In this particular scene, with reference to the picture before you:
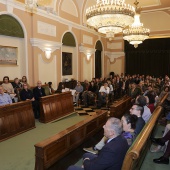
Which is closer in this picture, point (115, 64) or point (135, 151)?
point (135, 151)

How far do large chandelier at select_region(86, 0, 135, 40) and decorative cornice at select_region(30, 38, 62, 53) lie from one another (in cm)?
328

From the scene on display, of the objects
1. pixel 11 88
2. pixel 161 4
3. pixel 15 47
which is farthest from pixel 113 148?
pixel 161 4

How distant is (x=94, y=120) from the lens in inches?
167

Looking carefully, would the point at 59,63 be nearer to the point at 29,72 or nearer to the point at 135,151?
the point at 29,72

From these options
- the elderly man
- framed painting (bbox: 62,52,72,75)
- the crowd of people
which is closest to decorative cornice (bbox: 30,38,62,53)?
framed painting (bbox: 62,52,72,75)

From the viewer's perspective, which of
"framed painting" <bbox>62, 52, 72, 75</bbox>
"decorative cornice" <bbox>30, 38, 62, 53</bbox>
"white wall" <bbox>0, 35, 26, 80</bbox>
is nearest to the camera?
"white wall" <bbox>0, 35, 26, 80</bbox>

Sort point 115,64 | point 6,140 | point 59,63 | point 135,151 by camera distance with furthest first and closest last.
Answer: point 115,64 → point 59,63 → point 6,140 → point 135,151

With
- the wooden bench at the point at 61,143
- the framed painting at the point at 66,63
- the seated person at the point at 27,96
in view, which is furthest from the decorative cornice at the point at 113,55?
the wooden bench at the point at 61,143

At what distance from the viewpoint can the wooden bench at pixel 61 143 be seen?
266cm

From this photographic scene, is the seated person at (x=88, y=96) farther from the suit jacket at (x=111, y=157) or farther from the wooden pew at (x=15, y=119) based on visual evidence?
the suit jacket at (x=111, y=157)

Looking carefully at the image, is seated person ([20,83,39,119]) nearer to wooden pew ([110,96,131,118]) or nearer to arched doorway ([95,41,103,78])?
wooden pew ([110,96,131,118])

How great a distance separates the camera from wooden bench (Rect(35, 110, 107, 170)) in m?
2.66

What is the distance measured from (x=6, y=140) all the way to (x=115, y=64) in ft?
40.9

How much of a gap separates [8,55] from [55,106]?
10.0 feet
